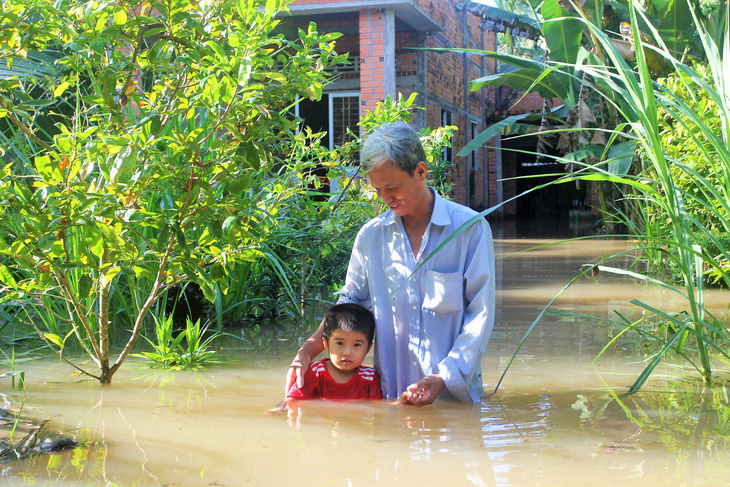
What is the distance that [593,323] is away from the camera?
5238 mm

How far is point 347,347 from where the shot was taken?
3.24 metres

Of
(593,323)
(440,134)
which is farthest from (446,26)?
(593,323)

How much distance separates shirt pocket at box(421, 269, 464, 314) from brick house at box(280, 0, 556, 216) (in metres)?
6.91

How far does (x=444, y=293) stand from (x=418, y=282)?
0.47 feet

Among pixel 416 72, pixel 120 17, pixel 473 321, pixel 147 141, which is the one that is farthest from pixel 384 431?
pixel 416 72

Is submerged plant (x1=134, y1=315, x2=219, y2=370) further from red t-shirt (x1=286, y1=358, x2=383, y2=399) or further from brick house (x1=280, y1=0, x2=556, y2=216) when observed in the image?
brick house (x1=280, y1=0, x2=556, y2=216)

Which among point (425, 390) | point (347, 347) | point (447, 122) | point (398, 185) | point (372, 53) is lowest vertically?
point (425, 390)

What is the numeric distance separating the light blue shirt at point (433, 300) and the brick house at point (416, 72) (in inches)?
264

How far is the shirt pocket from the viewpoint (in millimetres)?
3150

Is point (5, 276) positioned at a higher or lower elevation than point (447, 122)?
lower

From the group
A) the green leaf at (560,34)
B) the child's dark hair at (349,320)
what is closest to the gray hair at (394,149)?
the child's dark hair at (349,320)

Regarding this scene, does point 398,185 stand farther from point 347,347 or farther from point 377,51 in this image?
point 377,51

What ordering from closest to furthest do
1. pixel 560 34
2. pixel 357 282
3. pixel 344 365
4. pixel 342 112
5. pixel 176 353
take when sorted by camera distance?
1. pixel 344 365
2. pixel 357 282
3. pixel 176 353
4. pixel 560 34
5. pixel 342 112

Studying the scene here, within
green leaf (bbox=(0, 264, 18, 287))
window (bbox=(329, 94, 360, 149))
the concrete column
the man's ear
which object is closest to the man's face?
the man's ear
